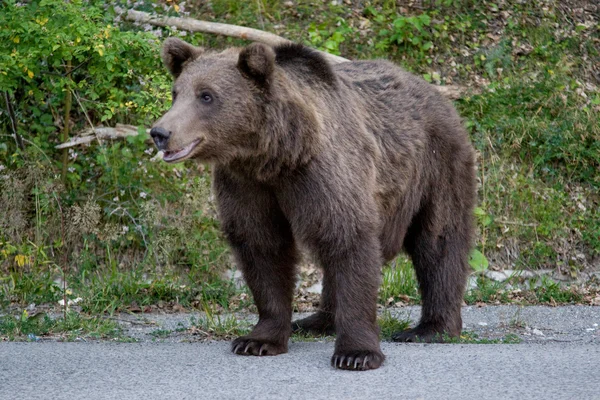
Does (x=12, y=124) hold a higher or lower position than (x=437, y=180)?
lower

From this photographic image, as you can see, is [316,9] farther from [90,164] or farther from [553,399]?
[553,399]

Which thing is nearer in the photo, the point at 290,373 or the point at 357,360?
the point at 290,373

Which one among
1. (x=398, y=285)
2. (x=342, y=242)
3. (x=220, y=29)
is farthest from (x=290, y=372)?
(x=220, y=29)

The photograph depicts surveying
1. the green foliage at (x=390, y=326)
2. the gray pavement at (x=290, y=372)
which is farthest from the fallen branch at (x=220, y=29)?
the gray pavement at (x=290, y=372)

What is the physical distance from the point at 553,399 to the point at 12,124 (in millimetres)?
6806

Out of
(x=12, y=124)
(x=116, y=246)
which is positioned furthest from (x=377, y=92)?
Result: (x=12, y=124)

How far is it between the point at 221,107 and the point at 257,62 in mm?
368

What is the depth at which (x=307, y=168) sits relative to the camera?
19.1ft

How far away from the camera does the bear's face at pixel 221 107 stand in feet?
18.3

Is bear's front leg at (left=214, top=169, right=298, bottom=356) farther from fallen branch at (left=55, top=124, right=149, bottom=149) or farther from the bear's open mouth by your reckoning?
fallen branch at (left=55, top=124, right=149, bottom=149)

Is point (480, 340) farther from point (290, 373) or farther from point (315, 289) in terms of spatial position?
point (315, 289)

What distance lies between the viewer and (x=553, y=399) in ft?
15.7

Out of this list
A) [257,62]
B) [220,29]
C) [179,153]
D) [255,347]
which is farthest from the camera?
[220,29]

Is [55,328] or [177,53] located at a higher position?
[177,53]
